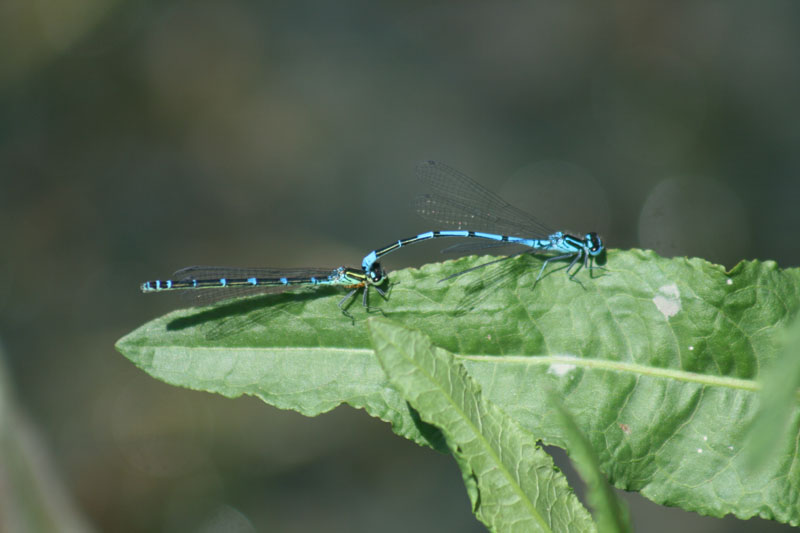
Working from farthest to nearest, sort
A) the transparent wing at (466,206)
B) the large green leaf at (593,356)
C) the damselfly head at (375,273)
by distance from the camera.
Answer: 1. the transparent wing at (466,206)
2. the damselfly head at (375,273)
3. the large green leaf at (593,356)

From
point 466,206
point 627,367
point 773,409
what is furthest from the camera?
point 466,206

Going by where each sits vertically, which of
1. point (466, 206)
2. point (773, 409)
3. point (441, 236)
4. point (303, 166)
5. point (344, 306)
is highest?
point (303, 166)

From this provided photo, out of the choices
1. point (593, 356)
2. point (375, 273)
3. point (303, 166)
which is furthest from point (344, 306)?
point (303, 166)

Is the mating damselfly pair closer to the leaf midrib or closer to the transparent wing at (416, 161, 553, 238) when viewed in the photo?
the transparent wing at (416, 161, 553, 238)

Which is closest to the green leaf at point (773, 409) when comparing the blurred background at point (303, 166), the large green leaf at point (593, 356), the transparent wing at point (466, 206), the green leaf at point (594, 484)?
the green leaf at point (594, 484)

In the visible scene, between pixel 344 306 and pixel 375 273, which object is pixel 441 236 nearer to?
pixel 375 273

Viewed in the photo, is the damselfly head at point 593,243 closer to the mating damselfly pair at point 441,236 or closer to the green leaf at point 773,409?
the mating damselfly pair at point 441,236
